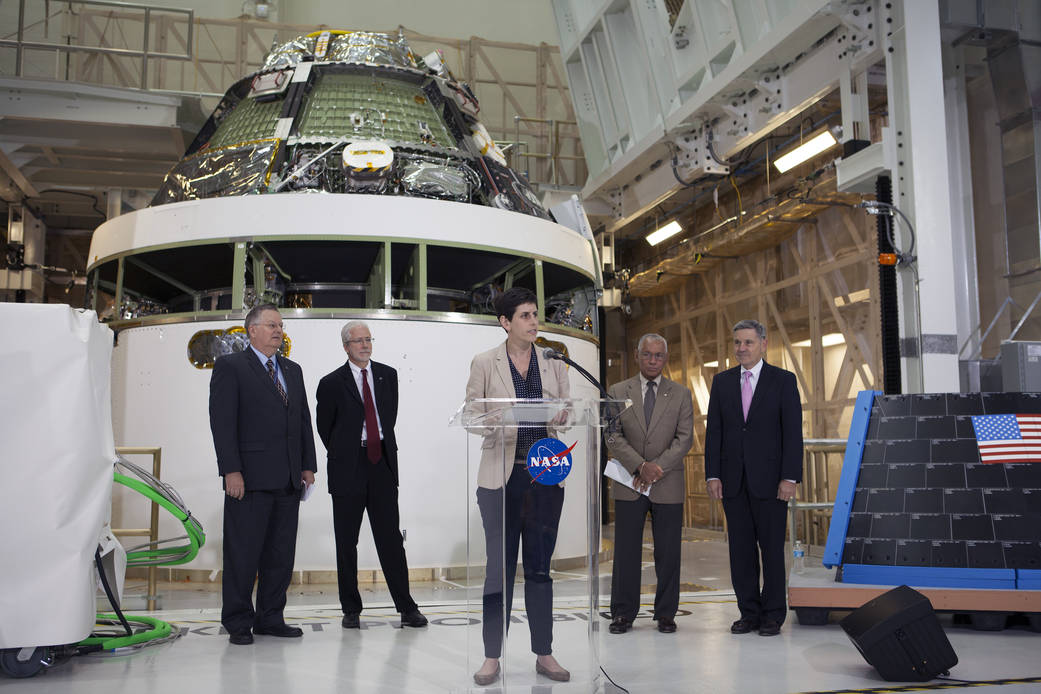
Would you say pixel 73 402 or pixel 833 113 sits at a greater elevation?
pixel 833 113

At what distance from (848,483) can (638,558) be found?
1433mm

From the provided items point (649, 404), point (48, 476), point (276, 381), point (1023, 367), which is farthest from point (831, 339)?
point (48, 476)

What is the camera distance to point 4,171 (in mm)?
11453

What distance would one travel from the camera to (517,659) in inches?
134

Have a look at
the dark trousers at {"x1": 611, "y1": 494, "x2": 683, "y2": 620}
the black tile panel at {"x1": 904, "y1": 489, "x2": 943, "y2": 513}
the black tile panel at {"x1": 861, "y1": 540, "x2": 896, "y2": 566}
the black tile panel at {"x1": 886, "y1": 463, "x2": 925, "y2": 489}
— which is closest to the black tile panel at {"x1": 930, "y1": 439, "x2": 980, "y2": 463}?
the black tile panel at {"x1": 886, "y1": 463, "x2": 925, "y2": 489}

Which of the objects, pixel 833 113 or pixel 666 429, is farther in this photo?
pixel 833 113

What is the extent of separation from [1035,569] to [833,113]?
24.4 feet

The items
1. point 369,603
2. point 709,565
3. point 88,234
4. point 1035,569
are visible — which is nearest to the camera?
point 1035,569

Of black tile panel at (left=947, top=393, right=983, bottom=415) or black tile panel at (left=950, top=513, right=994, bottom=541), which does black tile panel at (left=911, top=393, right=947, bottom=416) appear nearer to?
black tile panel at (left=947, top=393, right=983, bottom=415)

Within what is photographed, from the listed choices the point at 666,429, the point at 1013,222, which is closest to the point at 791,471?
the point at 666,429

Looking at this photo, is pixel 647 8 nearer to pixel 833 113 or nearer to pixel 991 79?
pixel 833 113

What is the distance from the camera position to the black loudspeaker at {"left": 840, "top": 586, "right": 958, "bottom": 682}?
12.6 ft

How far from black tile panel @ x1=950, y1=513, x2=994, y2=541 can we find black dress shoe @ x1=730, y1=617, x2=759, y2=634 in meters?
1.26

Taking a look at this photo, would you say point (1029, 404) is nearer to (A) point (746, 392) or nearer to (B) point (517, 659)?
(A) point (746, 392)
